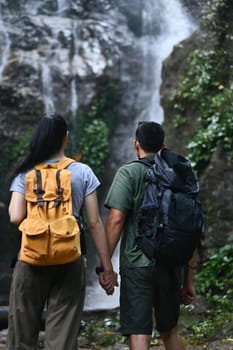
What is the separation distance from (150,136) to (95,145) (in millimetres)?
10835

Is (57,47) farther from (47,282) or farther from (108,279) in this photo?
(47,282)

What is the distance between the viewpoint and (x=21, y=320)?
3.58 m

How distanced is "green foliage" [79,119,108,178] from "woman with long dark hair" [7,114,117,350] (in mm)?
10918

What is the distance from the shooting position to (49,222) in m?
3.43

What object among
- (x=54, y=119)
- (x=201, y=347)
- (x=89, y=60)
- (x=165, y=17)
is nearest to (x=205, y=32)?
(x=89, y=60)

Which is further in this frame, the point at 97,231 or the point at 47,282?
the point at 97,231

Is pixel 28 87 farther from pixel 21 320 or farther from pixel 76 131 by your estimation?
pixel 21 320

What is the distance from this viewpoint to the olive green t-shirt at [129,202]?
385 cm

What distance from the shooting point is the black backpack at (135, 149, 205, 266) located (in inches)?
147

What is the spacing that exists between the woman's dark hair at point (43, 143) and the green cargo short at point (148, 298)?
945 millimetres

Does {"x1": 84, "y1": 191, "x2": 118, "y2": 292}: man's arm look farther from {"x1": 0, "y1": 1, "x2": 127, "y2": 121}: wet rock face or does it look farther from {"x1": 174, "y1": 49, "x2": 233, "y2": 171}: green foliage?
{"x1": 0, "y1": 1, "x2": 127, "y2": 121}: wet rock face

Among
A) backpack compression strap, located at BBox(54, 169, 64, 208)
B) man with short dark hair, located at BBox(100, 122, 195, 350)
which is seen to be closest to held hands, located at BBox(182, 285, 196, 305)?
man with short dark hair, located at BBox(100, 122, 195, 350)

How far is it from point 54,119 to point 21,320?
127 cm

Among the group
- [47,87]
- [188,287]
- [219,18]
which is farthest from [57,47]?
[188,287]
